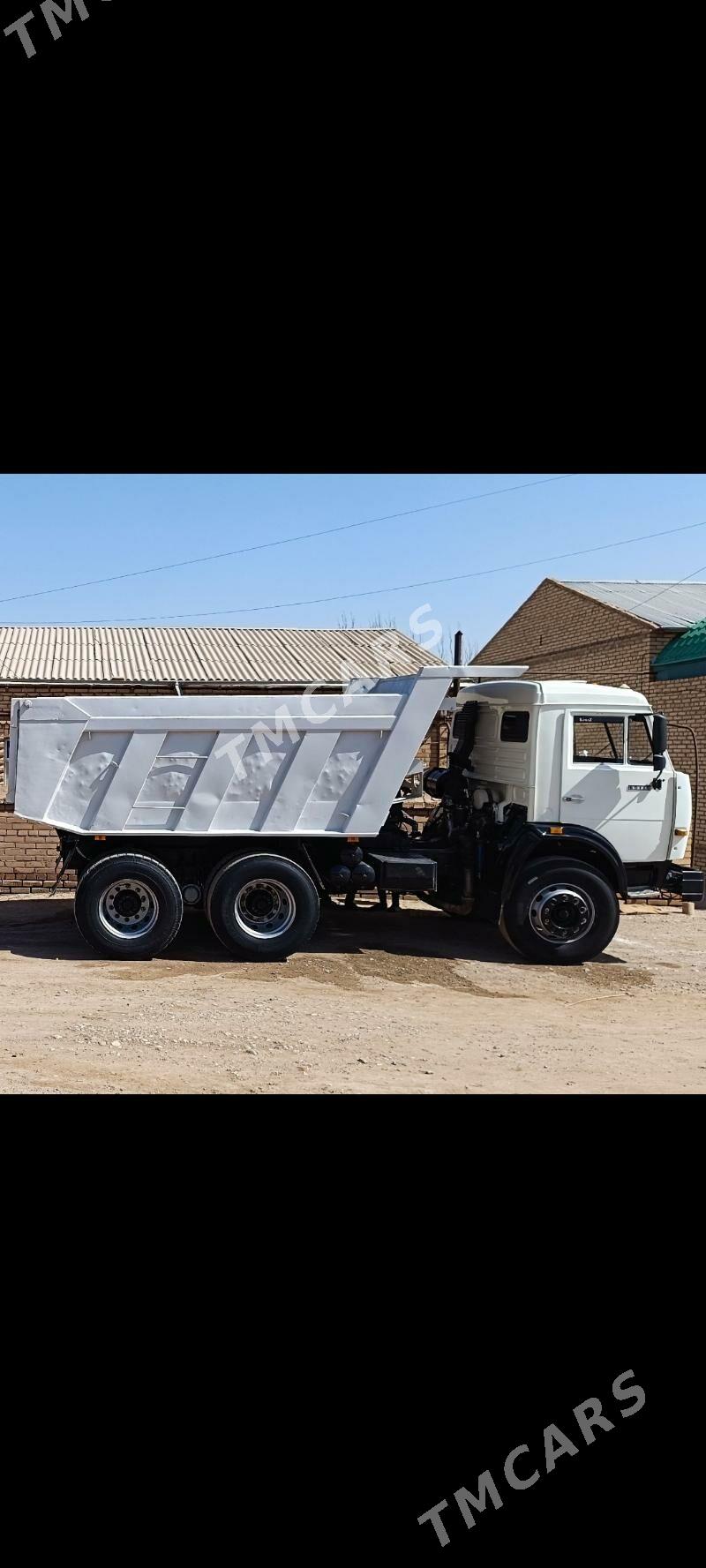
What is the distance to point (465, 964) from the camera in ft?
33.5

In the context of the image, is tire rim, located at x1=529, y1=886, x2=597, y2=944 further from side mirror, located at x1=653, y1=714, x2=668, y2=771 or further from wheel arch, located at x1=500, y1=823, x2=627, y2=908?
side mirror, located at x1=653, y1=714, x2=668, y2=771

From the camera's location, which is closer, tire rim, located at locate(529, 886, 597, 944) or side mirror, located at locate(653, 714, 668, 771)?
tire rim, located at locate(529, 886, 597, 944)

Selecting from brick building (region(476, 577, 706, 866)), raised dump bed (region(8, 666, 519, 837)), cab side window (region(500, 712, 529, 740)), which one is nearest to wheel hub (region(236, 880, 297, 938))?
raised dump bed (region(8, 666, 519, 837))

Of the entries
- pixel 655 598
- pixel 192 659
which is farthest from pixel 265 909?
pixel 192 659

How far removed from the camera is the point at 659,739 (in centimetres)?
1020

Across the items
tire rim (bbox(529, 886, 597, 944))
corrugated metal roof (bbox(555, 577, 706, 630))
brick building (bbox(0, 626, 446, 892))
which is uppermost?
brick building (bbox(0, 626, 446, 892))

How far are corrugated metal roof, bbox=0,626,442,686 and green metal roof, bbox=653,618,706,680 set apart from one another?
543cm

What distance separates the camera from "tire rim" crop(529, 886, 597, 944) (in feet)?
33.0
